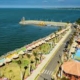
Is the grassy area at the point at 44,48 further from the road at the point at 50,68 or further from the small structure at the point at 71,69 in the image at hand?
the small structure at the point at 71,69

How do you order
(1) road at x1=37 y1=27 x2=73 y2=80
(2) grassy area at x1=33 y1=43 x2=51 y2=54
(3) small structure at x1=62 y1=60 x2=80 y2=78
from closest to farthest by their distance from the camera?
(3) small structure at x1=62 y1=60 x2=80 y2=78 → (1) road at x1=37 y1=27 x2=73 y2=80 → (2) grassy area at x1=33 y1=43 x2=51 y2=54

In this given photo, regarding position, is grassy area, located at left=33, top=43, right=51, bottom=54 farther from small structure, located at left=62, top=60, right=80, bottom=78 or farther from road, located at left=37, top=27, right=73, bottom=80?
small structure, located at left=62, top=60, right=80, bottom=78

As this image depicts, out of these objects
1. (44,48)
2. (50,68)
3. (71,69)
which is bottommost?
(50,68)

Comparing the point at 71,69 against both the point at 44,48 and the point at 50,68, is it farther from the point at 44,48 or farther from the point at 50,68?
the point at 44,48

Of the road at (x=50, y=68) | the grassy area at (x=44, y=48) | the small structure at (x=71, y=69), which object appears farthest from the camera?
the grassy area at (x=44, y=48)

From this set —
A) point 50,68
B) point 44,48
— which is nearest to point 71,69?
point 50,68

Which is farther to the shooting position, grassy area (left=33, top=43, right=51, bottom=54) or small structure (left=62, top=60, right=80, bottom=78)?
grassy area (left=33, top=43, right=51, bottom=54)

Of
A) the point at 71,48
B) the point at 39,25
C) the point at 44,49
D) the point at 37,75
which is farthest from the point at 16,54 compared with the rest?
the point at 39,25

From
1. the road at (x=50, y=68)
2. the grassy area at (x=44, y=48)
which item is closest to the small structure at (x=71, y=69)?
the road at (x=50, y=68)

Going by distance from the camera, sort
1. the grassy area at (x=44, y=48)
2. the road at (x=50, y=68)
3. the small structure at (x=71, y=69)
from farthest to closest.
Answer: the grassy area at (x=44, y=48) → the road at (x=50, y=68) → the small structure at (x=71, y=69)

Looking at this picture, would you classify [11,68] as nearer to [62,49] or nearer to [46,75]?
[46,75]

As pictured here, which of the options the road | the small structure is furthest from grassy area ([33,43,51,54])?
the small structure
